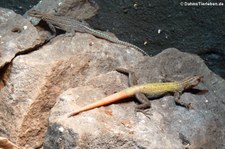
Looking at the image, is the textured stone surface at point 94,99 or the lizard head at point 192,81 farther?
the lizard head at point 192,81

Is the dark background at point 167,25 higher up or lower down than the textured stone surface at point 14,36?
lower down

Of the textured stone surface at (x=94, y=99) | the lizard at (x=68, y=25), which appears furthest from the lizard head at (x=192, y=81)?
the lizard at (x=68, y=25)

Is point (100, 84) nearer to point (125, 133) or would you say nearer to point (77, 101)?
point (77, 101)

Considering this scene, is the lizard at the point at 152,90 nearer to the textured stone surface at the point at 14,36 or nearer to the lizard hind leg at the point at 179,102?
the lizard hind leg at the point at 179,102

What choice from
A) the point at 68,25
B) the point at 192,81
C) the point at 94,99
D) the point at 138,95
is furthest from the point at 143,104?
the point at 68,25

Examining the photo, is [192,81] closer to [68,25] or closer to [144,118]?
[144,118]

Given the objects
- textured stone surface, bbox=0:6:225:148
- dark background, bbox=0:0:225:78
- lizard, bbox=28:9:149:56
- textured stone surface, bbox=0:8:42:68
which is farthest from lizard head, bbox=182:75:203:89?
textured stone surface, bbox=0:8:42:68

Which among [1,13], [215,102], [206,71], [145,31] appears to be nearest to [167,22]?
[145,31]
